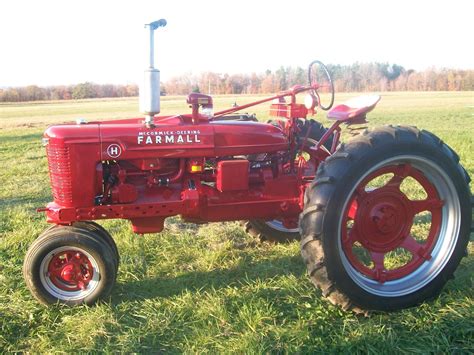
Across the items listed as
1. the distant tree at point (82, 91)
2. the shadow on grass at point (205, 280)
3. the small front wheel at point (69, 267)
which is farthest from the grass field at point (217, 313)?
the distant tree at point (82, 91)

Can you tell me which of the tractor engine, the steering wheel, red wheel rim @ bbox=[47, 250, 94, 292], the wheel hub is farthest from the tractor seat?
red wheel rim @ bbox=[47, 250, 94, 292]

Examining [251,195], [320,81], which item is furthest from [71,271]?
[320,81]

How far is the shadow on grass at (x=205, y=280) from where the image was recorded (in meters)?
3.63

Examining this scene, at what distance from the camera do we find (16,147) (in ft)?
45.2

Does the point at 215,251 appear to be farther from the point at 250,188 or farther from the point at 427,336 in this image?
the point at 427,336

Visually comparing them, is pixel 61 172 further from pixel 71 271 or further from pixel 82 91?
pixel 82 91

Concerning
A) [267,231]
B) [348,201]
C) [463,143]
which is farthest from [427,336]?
[463,143]

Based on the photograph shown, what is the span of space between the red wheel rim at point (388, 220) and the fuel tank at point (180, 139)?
0.92 meters

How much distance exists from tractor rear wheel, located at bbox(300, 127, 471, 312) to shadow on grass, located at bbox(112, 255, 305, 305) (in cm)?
78

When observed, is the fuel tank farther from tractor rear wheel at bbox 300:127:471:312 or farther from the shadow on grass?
the shadow on grass

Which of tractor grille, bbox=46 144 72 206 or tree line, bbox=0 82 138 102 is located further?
tree line, bbox=0 82 138 102

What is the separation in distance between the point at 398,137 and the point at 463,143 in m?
8.62

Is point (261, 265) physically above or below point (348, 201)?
below

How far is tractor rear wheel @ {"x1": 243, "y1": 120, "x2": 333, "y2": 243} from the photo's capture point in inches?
181
